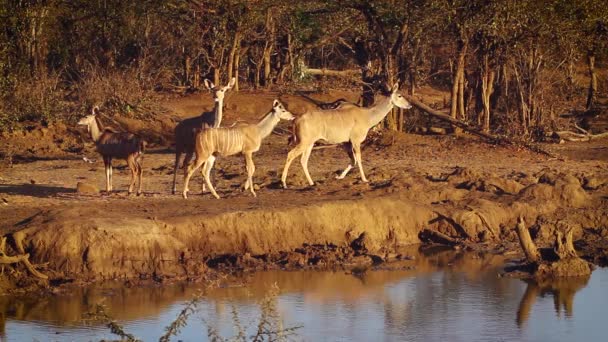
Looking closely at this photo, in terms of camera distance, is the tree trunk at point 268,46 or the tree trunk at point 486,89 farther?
the tree trunk at point 268,46

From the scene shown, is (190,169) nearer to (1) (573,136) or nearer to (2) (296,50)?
(1) (573,136)

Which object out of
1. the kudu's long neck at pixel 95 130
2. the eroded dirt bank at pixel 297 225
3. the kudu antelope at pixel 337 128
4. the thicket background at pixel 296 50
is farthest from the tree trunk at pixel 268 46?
the kudu's long neck at pixel 95 130

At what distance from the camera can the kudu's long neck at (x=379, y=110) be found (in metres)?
18.5

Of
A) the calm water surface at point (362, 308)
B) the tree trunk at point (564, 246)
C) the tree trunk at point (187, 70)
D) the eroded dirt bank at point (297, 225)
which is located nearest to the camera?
the calm water surface at point (362, 308)

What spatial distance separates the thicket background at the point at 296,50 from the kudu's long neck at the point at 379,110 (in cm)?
340

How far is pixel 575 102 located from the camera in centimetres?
2856

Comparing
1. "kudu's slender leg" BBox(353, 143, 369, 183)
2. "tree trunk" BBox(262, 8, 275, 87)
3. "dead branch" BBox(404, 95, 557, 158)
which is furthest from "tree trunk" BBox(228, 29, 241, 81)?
"kudu's slender leg" BBox(353, 143, 369, 183)

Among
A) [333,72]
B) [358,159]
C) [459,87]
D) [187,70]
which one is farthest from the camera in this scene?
[187,70]

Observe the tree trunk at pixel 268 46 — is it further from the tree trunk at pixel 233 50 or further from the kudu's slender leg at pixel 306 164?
the kudu's slender leg at pixel 306 164

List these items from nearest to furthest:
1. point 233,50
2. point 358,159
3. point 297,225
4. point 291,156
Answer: point 297,225, point 291,156, point 358,159, point 233,50

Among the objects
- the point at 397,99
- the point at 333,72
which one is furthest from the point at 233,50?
the point at 397,99

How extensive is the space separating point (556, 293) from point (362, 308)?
2532 mm

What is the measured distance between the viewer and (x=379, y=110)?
61.0 ft

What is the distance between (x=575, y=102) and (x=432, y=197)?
40.5 ft
